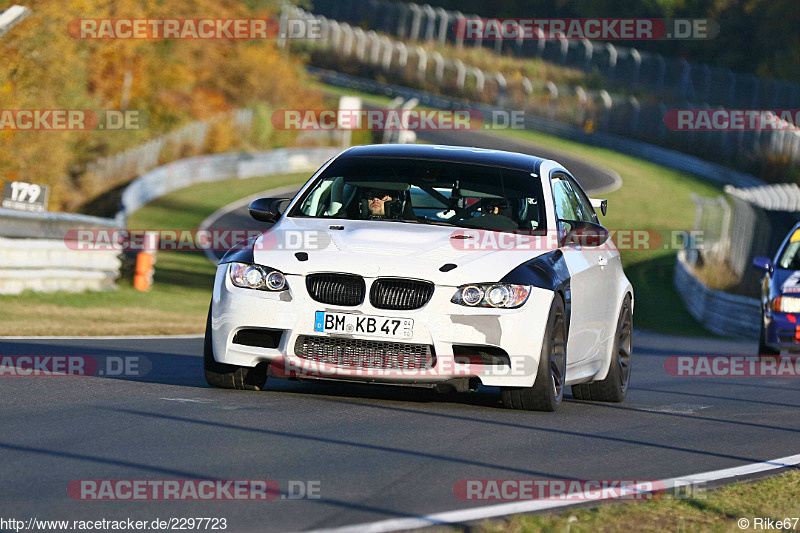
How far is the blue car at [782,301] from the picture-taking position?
16750 millimetres

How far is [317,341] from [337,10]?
94.8m

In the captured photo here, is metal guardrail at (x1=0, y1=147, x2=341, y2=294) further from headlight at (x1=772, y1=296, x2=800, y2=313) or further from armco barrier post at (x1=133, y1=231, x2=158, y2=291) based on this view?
headlight at (x1=772, y1=296, x2=800, y2=313)

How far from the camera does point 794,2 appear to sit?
83.0m

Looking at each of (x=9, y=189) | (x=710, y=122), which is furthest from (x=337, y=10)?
(x=9, y=189)

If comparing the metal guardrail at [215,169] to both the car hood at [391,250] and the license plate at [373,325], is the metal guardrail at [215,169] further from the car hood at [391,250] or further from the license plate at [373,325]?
the license plate at [373,325]

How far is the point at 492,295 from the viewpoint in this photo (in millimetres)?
8602

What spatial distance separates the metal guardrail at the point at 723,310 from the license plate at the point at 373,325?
17.4 meters

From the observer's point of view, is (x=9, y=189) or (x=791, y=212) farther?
(x=791, y=212)

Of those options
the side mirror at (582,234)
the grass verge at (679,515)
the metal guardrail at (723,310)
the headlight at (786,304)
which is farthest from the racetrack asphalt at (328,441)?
the metal guardrail at (723,310)

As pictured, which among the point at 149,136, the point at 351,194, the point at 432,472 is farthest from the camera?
the point at 149,136

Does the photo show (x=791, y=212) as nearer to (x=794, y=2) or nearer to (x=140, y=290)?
(x=140, y=290)

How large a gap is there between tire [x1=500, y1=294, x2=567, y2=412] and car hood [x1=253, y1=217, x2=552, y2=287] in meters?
0.45

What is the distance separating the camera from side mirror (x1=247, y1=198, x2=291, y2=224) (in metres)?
9.67

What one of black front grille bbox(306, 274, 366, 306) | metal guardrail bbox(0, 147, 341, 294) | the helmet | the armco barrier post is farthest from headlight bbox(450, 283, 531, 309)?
the armco barrier post
